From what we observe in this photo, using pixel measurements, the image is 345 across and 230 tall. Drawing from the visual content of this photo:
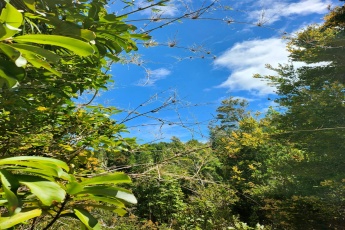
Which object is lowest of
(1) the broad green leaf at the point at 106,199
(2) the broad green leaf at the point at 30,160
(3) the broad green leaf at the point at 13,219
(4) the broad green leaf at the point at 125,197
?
(3) the broad green leaf at the point at 13,219

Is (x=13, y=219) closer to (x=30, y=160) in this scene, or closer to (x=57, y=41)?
(x=30, y=160)

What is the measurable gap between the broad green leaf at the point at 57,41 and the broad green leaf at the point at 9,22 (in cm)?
2

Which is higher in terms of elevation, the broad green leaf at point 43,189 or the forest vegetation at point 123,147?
the forest vegetation at point 123,147

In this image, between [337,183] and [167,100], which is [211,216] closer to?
[337,183]

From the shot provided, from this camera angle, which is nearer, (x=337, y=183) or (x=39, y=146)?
(x=39, y=146)

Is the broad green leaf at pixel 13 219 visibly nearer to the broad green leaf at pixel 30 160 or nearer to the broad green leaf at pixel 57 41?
the broad green leaf at pixel 30 160

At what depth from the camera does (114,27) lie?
1.01 m

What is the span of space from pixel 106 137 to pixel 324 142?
10929 millimetres

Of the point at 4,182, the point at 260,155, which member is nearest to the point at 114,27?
the point at 4,182

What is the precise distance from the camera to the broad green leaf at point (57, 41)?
18.5 inches

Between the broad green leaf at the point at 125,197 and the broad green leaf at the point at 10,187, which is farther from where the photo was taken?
the broad green leaf at the point at 125,197

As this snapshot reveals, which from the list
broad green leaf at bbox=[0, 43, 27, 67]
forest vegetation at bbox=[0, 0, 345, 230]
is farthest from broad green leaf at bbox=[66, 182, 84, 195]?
broad green leaf at bbox=[0, 43, 27, 67]

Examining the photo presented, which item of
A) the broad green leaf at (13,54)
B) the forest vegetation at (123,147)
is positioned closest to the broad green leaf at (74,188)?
the forest vegetation at (123,147)

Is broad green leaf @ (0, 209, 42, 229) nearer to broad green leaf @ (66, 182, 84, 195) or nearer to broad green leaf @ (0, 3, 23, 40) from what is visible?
broad green leaf @ (66, 182, 84, 195)
